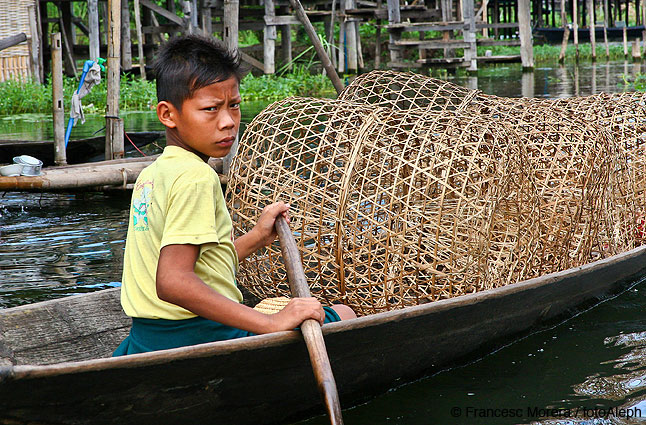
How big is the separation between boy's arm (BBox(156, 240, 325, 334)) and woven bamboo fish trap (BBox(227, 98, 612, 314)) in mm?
750

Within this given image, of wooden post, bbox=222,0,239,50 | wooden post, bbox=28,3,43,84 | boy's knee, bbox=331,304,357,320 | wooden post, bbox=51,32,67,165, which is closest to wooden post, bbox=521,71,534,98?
wooden post, bbox=222,0,239,50

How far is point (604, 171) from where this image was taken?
11.8ft

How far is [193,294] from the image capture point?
6.90ft

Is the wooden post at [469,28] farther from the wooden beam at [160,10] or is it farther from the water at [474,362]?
the water at [474,362]

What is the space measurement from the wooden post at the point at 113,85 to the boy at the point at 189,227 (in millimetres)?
3861

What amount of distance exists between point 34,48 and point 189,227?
35.0ft

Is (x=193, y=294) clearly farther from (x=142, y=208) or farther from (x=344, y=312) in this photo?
(x=344, y=312)

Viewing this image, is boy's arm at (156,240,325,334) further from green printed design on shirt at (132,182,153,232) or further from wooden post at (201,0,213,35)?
wooden post at (201,0,213,35)

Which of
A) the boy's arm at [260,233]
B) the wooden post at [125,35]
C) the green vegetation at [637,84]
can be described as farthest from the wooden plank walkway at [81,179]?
the wooden post at [125,35]

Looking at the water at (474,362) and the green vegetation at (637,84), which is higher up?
the green vegetation at (637,84)

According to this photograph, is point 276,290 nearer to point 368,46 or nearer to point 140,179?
point 140,179

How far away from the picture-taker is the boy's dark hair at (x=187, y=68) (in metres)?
2.18

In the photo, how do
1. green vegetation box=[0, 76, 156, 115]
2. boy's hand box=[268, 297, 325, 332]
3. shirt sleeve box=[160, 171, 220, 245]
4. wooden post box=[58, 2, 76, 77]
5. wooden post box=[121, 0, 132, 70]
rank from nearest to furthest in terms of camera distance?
shirt sleeve box=[160, 171, 220, 245], boy's hand box=[268, 297, 325, 332], green vegetation box=[0, 76, 156, 115], wooden post box=[121, 0, 132, 70], wooden post box=[58, 2, 76, 77]

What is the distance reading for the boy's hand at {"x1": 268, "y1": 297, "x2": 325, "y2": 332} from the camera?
231cm
